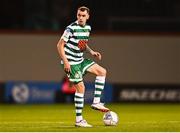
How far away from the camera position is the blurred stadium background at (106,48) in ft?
85.1

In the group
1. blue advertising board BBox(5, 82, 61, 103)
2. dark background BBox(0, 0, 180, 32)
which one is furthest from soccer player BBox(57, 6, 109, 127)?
dark background BBox(0, 0, 180, 32)

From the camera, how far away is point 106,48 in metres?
27.2

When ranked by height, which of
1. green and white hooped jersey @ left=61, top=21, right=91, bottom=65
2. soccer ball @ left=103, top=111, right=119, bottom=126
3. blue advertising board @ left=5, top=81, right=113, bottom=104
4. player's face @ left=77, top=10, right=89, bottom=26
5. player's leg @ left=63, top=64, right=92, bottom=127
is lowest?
blue advertising board @ left=5, top=81, right=113, bottom=104

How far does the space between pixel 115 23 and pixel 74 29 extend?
14.0 metres

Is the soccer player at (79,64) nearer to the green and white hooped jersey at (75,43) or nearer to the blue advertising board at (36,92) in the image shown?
the green and white hooped jersey at (75,43)

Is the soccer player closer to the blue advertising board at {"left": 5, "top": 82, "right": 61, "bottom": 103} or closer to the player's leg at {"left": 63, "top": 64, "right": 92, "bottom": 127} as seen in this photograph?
the player's leg at {"left": 63, "top": 64, "right": 92, "bottom": 127}

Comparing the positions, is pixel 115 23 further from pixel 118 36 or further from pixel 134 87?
→ pixel 134 87

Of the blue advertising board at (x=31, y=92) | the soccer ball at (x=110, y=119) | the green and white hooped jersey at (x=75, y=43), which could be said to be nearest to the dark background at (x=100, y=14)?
the blue advertising board at (x=31, y=92)

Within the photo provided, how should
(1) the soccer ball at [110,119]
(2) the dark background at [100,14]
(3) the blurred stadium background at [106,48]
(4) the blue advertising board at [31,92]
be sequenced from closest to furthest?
(1) the soccer ball at [110,119]
(4) the blue advertising board at [31,92]
(3) the blurred stadium background at [106,48]
(2) the dark background at [100,14]

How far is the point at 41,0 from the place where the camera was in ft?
86.9

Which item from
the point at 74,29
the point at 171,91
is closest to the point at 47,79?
the point at 171,91

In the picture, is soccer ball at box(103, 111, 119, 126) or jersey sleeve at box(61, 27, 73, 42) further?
soccer ball at box(103, 111, 119, 126)

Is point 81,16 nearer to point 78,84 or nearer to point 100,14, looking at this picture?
point 78,84

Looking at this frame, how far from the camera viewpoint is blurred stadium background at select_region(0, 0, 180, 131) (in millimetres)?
25938
